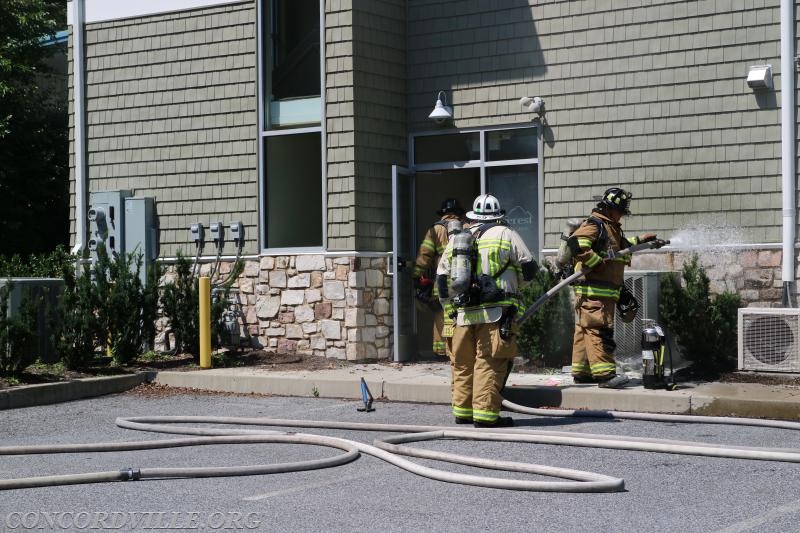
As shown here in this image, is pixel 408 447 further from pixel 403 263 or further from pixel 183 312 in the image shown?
pixel 183 312

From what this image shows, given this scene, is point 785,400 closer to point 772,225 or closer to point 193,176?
point 772,225

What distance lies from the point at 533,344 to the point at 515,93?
3.12 m

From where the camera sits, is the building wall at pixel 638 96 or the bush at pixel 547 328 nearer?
the building wall at pixel 638 96

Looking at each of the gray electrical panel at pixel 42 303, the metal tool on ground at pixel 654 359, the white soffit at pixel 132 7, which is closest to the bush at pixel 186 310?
the gray electrical panel at pixel 42 303

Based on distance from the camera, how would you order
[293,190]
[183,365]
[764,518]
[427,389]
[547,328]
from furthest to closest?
1. [293,190]
2. [183,365]
3. [547,328]
4. [427,389]
5. [764,518]

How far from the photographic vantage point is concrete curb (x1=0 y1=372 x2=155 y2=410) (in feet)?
35.0

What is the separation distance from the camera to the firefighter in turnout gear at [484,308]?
29.0 feet

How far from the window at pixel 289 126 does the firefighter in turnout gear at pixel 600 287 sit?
13.9ft

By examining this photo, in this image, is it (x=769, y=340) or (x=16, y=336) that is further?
(x=16, y=336)

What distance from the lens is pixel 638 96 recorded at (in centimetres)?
1254

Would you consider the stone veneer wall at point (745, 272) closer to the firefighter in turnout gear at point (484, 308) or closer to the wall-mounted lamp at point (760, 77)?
the wall-mounted lamp at point (760, 77)

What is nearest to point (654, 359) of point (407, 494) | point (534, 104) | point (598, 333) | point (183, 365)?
point (598, 333)

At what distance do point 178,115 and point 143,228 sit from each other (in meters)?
1.55

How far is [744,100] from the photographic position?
1196 centimetres
